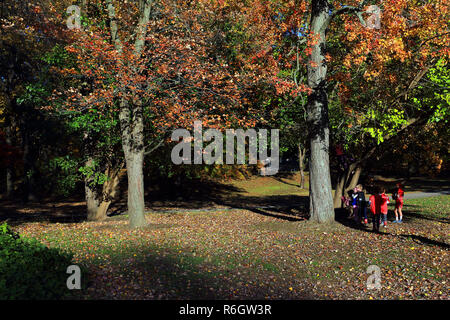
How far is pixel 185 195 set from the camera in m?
34.4

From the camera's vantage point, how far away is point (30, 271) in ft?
19.9

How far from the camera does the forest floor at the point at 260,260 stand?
24.0 feet

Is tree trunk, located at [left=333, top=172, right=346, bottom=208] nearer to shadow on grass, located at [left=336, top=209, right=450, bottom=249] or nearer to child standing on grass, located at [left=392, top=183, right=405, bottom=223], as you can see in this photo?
shadow on grass, located at [left=336, top=209, right=450, bottom=249]

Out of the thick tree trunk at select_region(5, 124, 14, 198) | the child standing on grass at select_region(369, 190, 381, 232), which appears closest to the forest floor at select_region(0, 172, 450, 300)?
the child standing on grass at select_region(369, 190, 381, 232)

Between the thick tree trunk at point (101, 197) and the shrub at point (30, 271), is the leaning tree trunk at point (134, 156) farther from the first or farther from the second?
the shrub at point (30, 271)

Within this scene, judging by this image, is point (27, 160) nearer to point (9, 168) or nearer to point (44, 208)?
point (9, 168)

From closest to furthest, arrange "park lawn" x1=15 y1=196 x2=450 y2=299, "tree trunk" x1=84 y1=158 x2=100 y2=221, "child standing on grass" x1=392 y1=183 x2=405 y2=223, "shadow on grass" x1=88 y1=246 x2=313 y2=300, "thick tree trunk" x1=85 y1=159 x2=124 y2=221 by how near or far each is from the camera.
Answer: "shadow on grass" x1=88 y1=246 x2=313 y2=300 < "park lawn" x1=15 y1=196 x2=450 y2=299 < "child standing on grass" x1=392 y1=183 x2=405 y2=223 < "tree trunk" x1=84 y1=158 x2=100 y2=221 < "thick tree trunk" x1=85 y1=159 x2=124 y2=221

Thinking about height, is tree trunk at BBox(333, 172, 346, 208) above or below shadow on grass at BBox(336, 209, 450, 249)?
above

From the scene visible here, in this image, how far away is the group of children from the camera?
12570 millimetres

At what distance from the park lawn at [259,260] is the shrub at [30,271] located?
58 cm

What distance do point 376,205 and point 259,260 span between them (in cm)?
532

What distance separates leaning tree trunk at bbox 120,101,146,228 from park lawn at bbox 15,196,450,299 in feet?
2.23

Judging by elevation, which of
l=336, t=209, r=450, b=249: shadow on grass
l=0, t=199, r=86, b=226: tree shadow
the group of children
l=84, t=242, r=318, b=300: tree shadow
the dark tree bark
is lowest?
l=0, t=199, r=86, b=226: tree shadow
